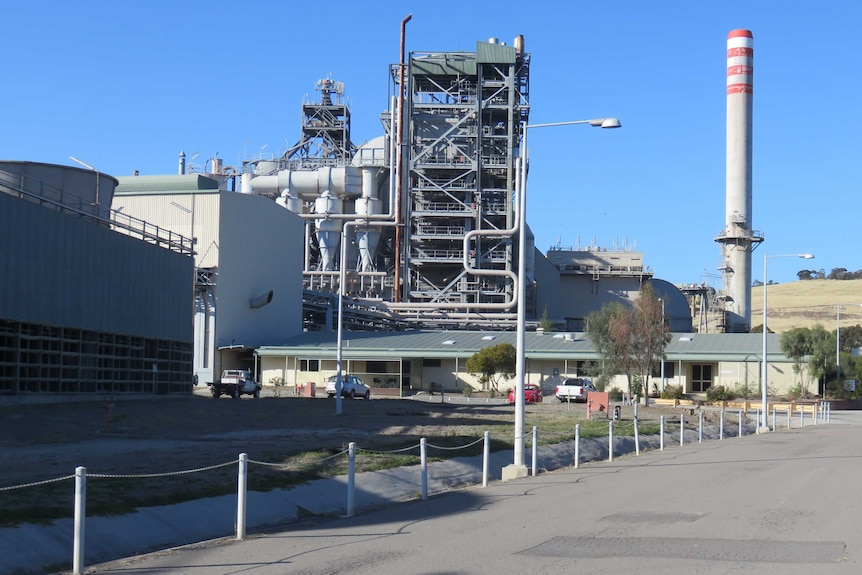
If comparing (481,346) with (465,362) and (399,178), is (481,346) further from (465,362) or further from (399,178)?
(399,178)

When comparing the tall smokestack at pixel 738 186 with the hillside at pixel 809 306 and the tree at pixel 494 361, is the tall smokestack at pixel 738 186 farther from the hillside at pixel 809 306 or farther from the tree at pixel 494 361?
the hillside at pixel 809 306

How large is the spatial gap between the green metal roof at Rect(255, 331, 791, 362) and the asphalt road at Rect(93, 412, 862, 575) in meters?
53.4

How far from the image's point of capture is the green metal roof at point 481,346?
7412cm

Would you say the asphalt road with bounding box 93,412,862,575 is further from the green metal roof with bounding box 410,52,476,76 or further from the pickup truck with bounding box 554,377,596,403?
the green metal roof with bounding box 410,52,476,76

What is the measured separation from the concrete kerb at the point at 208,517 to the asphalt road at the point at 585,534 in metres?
0.63

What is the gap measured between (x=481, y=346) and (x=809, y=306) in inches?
4684

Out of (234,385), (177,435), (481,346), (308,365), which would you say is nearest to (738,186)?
(481,346)

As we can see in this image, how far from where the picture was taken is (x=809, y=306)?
179 meters

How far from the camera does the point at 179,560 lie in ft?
39.3

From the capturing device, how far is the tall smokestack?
95688 mm

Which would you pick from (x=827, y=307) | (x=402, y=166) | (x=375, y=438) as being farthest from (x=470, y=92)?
(x=827, y=307)

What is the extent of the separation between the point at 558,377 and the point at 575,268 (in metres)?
30.5

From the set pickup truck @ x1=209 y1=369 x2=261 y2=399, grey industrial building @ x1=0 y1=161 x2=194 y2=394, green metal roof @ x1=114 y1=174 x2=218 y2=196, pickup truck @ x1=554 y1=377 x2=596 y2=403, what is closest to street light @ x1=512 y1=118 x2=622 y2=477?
grey industrial building @ x1=0 y1=161 x2=194 y2=394

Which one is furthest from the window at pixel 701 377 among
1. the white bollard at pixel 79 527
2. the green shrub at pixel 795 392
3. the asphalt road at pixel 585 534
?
the white bollard at pixel 79 527
